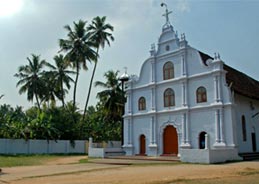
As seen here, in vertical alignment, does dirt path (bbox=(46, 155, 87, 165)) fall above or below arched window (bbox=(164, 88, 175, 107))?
below

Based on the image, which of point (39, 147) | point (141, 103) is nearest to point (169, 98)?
point (141, 103)

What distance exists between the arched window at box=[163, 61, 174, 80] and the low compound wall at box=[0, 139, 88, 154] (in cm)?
1322

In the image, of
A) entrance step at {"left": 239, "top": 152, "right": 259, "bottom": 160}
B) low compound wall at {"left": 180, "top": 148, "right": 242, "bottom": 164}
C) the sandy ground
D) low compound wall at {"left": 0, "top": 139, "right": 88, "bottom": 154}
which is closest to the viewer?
the sandy ground

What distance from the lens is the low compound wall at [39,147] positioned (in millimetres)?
29050

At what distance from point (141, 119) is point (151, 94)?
8.07ft

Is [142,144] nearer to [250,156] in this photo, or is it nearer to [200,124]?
[200,124]

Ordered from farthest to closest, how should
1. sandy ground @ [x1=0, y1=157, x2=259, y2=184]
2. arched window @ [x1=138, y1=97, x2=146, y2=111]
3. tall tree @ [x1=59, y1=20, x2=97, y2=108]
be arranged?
tall tree @ [x1=59, y1=20, x2=97, y2=108] < arched window @ [x1=138, y1=97, x2=146, y2=111] < sandy ground @ [x1=0, y1=157, x2=259, y2=184]

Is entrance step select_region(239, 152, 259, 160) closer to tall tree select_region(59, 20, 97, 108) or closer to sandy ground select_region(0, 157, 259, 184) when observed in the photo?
sandy ground select_region(0, 157, 259, 184)

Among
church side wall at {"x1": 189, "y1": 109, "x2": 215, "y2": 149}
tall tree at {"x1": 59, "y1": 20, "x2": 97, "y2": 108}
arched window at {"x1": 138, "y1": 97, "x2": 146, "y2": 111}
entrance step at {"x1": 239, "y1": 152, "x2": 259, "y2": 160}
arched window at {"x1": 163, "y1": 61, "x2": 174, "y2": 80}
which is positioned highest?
tall tree at {"x1": 59, "y1": 20, "x2": 97, "y2": 108}

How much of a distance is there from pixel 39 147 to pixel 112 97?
12.0 m

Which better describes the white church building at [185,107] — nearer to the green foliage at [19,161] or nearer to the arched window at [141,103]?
the arched window at [141,103]

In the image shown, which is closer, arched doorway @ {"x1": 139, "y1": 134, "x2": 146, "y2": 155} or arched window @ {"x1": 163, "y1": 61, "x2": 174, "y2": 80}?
arched window @ {"x1": 163, "y1": 61, "x2": 174, "y2": 80}

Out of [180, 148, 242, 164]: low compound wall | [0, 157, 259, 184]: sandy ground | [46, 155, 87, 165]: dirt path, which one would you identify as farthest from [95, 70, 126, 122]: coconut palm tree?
[0, 157, 259, 184]: sandy ground

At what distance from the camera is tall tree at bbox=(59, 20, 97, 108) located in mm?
35656
